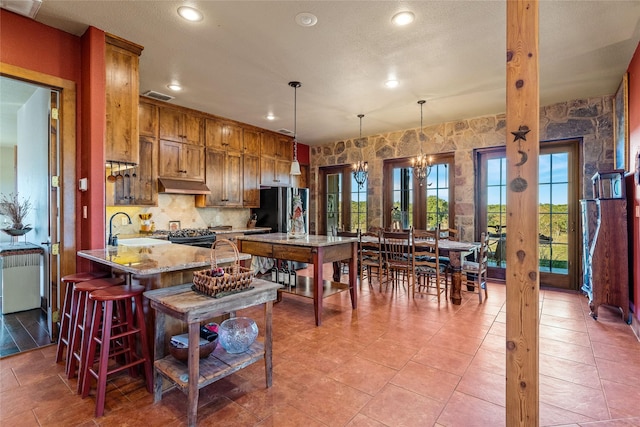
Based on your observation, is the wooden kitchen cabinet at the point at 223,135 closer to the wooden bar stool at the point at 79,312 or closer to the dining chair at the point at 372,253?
the dining chair at the point at 372,253

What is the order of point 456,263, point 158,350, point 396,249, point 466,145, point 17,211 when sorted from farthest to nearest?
point 466,145
point 396,249
point 17,211
point 456,263
point 158,350

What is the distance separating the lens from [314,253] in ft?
10.7

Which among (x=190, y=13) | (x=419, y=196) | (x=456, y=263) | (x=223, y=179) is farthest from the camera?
(x=419, y=196)

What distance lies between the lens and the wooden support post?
4.69 feet

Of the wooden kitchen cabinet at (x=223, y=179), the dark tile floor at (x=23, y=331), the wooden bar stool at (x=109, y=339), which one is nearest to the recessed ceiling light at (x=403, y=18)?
the wooden bar stool at (x=109, y=339)

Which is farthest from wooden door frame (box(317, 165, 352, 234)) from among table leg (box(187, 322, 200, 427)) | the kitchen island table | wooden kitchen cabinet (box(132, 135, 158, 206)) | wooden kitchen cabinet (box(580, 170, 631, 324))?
table leg (box(187, 322, 200, 427))

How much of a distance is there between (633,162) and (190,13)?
14.4 ft

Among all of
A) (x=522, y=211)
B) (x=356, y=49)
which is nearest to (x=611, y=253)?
(x=522, y=211)

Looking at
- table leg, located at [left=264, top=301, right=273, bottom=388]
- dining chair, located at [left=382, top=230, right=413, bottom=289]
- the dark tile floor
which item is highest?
dining chair, located at [left=382, top=230, right=413, bottom=289]

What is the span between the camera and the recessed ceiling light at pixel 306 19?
2486mm

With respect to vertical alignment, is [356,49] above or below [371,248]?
above

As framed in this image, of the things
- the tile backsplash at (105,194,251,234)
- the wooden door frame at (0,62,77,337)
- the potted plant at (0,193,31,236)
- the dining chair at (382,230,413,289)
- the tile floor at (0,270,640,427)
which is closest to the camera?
the tile floor at (0,270,640,427)

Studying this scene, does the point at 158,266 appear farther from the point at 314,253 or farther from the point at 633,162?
the point at 633,162

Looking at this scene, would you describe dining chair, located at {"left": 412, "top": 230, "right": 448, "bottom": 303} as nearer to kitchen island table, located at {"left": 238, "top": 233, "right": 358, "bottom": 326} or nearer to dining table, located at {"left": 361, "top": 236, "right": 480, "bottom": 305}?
dining table, located at {"left": 361, "top": 236, "right": 480, "bottom": 305}
